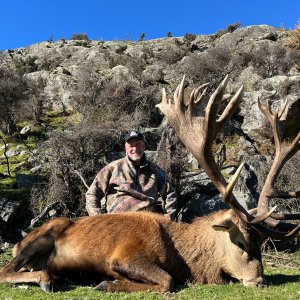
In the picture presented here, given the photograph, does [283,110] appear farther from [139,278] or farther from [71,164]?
[71,164]

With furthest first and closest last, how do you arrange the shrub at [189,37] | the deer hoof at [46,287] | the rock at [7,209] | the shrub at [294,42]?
the shrub at [189,37] → the shrub at [294,42] → the rock at [7,209] → the deer hoof at [46,287]

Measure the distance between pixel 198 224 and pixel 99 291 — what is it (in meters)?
1.73

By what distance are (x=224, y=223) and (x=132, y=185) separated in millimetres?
2888

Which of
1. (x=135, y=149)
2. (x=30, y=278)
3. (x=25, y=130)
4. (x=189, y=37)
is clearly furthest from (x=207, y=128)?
(x=189, y=37)

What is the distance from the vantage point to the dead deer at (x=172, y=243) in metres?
5.76

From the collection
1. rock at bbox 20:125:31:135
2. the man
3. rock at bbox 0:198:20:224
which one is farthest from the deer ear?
rock at bbox 20:125:31:135

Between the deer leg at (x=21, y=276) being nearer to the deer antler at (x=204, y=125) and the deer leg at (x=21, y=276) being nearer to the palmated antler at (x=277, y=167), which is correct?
the deer antler at (x=204, y=125)

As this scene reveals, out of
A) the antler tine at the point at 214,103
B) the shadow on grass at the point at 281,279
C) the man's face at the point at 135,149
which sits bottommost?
the shadow on grass at the point at 281,279

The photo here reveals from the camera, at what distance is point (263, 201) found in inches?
249

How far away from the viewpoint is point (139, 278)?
570cm

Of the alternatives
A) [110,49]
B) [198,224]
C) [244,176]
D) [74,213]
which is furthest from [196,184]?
[110,49]

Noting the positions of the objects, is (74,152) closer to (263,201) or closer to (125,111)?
(125,111)

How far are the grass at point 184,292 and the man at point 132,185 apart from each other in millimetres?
A: 2510

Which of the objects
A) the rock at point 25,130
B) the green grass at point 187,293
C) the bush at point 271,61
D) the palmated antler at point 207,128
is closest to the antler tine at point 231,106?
the palmated antler at point 207,128
